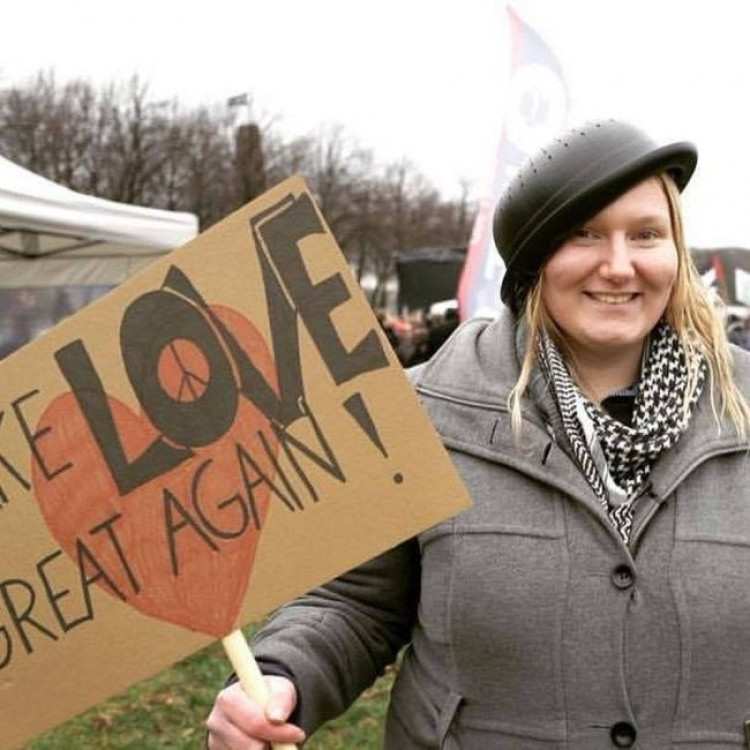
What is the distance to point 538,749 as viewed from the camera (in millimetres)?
1317

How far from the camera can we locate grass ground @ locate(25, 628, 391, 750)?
3936 mm

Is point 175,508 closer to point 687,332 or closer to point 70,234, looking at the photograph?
point 687,332

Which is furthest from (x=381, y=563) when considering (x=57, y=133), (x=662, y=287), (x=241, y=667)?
(x=57, y=133)

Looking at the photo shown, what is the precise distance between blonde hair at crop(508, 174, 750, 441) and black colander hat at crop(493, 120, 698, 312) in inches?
1.8

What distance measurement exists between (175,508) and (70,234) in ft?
15.6

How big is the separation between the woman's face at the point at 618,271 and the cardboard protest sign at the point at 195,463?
0.28 m

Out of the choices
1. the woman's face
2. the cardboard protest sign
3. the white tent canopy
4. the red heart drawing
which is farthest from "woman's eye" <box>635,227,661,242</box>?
the white tent canopy

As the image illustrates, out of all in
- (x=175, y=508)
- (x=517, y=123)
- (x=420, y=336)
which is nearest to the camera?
(x=175, y=508)

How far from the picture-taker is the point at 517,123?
6199 mm

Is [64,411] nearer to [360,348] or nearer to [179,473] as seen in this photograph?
[179,473]

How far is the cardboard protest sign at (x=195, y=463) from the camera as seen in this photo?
1.26 metres

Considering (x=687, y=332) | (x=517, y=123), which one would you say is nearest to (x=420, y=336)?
(x=517, y=123)

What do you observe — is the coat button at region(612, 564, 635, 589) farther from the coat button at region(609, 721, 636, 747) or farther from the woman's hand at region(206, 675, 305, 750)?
the woman's hand at region(206, 675, 305, 750)

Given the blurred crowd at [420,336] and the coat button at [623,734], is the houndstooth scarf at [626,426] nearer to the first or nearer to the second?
the coat button at [623,734]
